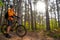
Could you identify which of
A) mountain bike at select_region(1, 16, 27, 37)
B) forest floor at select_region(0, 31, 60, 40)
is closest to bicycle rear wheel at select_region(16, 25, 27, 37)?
mountain bike at select_region(1, 16, 27, 37)

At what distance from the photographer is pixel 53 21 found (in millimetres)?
11461

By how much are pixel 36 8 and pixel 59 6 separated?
1.82 meters

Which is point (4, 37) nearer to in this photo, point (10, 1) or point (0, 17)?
point (0, 17)

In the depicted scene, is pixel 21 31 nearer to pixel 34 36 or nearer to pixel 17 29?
pixel 17 29

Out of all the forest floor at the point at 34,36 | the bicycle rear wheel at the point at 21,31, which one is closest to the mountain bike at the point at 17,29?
the bicycle rear wheel at the point at 21,31

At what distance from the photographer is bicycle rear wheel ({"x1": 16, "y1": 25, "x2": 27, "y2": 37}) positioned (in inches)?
296

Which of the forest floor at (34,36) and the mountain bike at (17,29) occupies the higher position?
the mountain bike at (17,29)

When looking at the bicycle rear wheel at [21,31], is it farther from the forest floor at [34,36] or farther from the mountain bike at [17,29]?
the forest floor at [34,36]

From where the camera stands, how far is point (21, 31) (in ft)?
24.8

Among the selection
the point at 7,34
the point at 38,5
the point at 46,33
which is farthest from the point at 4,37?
the point at 38,5

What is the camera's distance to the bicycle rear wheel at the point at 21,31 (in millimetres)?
7508

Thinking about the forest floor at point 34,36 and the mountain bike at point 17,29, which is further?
the forest floor at point 34,36

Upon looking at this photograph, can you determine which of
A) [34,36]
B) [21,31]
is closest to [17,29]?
[21,31]

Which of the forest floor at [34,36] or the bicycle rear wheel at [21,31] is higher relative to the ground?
the bicycle rear wheel at [21,31]
